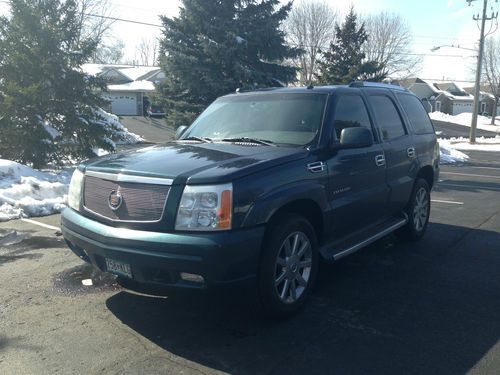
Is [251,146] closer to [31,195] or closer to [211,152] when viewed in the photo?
[211,152]

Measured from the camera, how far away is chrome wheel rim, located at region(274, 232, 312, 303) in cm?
406

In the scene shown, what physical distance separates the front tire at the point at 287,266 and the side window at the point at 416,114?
9.72 ft

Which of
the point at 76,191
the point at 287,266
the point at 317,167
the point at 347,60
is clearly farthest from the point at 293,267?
the point at 347,60

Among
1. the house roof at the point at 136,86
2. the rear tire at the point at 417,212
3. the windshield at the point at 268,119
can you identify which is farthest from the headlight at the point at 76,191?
the house roof at the point at 136,86

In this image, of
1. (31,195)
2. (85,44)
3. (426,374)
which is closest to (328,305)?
(426,374)

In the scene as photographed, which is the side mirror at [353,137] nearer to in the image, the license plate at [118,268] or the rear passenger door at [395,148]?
the rear passenger door at [395,148]

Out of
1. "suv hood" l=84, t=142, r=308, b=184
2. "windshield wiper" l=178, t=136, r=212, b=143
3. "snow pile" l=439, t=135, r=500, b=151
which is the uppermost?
"windshield wiper" l=178, t=136, r=212, b=143

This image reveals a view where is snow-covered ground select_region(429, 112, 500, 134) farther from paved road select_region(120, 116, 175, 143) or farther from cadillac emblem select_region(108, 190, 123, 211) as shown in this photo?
cadillac emblem select_region(108, 190, 123, 211)

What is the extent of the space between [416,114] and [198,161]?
3869 mm

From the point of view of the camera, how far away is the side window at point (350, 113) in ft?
16.3

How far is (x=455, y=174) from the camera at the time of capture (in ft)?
49.8

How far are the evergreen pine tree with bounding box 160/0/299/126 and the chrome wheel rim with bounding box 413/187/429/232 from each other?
A: 8799mm

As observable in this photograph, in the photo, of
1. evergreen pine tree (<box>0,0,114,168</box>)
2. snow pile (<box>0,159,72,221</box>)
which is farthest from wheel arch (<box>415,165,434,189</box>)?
evergreen pine tree (<box>0,0,114,168</box>)

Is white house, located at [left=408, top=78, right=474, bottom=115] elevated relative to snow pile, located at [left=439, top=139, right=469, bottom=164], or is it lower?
elevated
